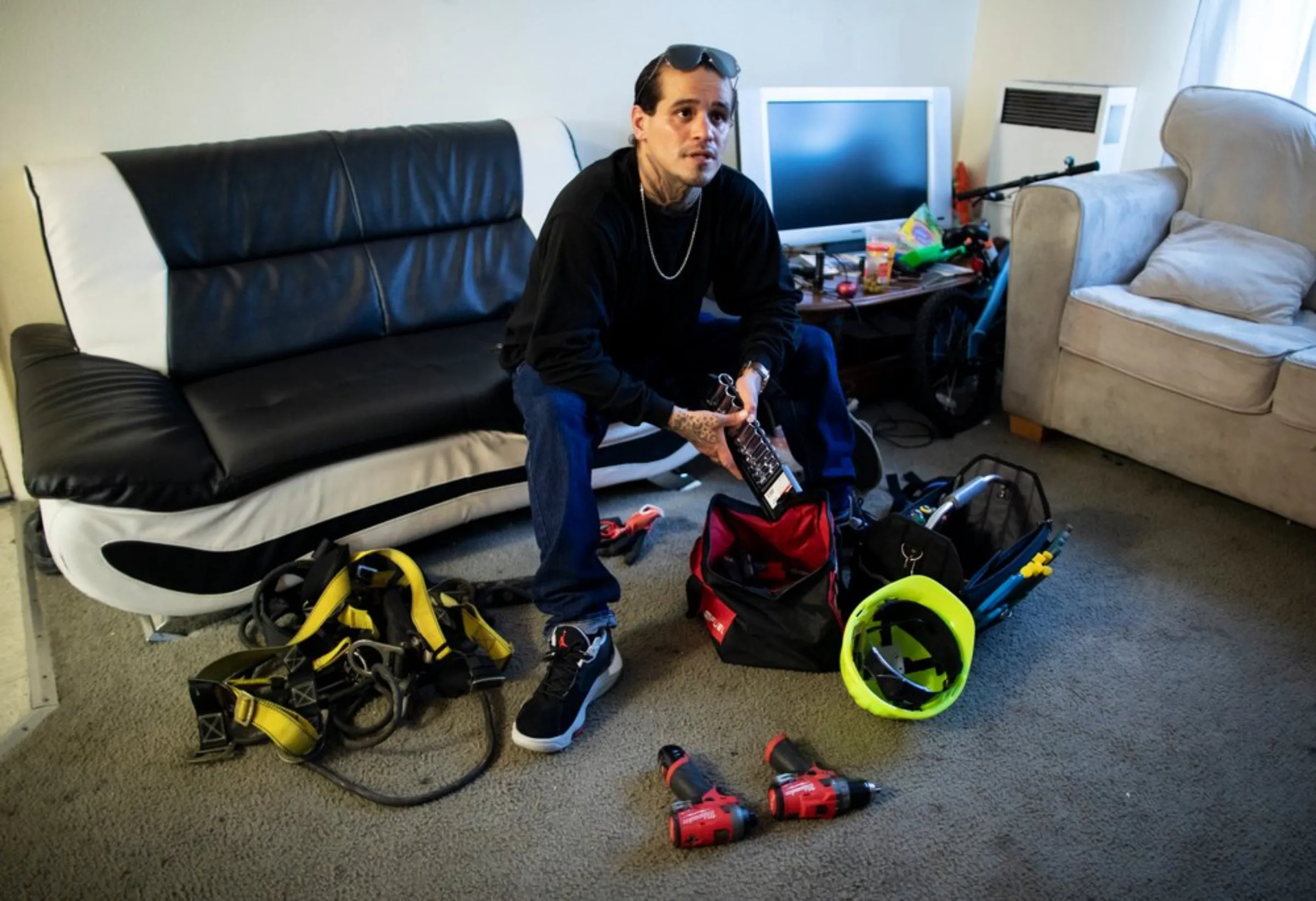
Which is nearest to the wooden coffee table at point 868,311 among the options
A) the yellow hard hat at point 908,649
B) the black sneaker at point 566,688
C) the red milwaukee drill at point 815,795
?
the yellow hard hat at point 908,649

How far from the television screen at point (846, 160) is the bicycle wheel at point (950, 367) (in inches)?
16.7

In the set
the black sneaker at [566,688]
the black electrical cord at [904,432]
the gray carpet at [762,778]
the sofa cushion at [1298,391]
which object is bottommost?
the black electrical cord at [904,432]

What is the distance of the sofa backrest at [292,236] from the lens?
6.07 feet

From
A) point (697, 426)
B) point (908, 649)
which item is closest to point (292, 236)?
point (697, 426)

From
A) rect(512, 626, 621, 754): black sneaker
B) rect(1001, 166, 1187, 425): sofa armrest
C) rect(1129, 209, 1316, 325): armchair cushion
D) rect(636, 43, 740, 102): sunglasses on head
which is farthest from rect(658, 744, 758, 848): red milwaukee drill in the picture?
rect(1129, 209, 1316, 325): armchair cushion

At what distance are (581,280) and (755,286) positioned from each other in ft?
1.42

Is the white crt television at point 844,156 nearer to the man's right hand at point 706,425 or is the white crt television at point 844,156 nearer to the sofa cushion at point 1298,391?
the man's right hand at point 706,425

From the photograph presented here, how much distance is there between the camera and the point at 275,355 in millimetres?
1986

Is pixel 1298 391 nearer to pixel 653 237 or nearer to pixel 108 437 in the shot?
pixel 653 237

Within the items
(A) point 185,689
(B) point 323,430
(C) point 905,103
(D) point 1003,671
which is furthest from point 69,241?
(C) point 905,103

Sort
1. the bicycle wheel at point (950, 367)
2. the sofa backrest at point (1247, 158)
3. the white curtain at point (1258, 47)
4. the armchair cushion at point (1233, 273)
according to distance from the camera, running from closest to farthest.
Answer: the armchair cushion at point (1233, 273), the sofa backrest at point (1247, 158), the white curtain at point (1258, 47), the bicycle wheel at point (950, 367)

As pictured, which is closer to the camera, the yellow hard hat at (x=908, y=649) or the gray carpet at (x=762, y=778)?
the gray carpet at (x=762, y=778)

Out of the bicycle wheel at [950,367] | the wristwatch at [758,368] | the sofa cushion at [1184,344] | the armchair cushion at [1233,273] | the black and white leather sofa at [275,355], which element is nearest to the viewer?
the black and white leather sofa at [275,355]

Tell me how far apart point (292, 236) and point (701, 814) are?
1.68 meters
